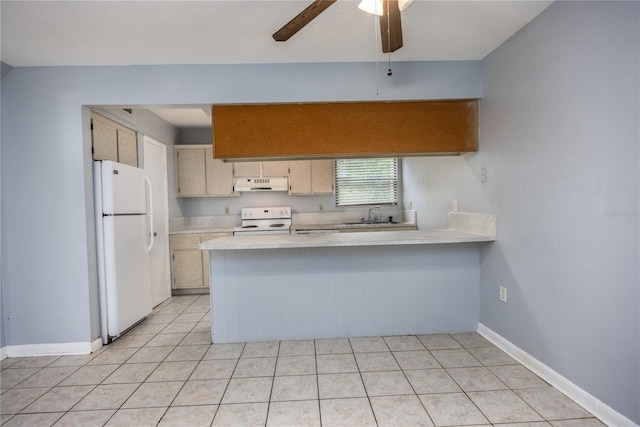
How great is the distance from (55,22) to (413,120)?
8.86 feet

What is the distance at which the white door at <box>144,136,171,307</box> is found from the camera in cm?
397

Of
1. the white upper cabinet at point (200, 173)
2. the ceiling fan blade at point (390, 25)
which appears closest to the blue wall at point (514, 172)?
the ceiling fan blade at point (390, 25)

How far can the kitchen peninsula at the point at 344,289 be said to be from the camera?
2850 millimetres

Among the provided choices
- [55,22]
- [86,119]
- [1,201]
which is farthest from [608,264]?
[1,201]

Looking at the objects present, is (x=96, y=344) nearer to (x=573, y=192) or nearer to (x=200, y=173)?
(x=200, y=173)

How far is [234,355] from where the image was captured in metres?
2.60

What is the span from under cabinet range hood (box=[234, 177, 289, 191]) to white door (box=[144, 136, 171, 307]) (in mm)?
1015

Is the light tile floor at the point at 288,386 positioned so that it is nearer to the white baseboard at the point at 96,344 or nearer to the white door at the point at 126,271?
the white baseboard at the point at 96,344

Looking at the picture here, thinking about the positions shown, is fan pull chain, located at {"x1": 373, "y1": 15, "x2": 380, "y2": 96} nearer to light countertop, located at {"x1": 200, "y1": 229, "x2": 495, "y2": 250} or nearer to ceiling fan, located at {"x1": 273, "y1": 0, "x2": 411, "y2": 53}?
ceiling fan, located at {"x1": 273, "y1": 0, "x2": 411, "y2": 53}

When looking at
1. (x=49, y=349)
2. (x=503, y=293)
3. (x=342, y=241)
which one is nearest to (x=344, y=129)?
(x=342, y=241)

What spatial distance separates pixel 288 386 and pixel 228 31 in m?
2.46

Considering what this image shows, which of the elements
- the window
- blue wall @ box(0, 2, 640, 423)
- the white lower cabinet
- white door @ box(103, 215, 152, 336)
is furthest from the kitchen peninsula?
the window

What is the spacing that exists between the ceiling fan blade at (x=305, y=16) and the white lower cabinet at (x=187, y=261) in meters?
3.24

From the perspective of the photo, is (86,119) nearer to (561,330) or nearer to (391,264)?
(391,264)
